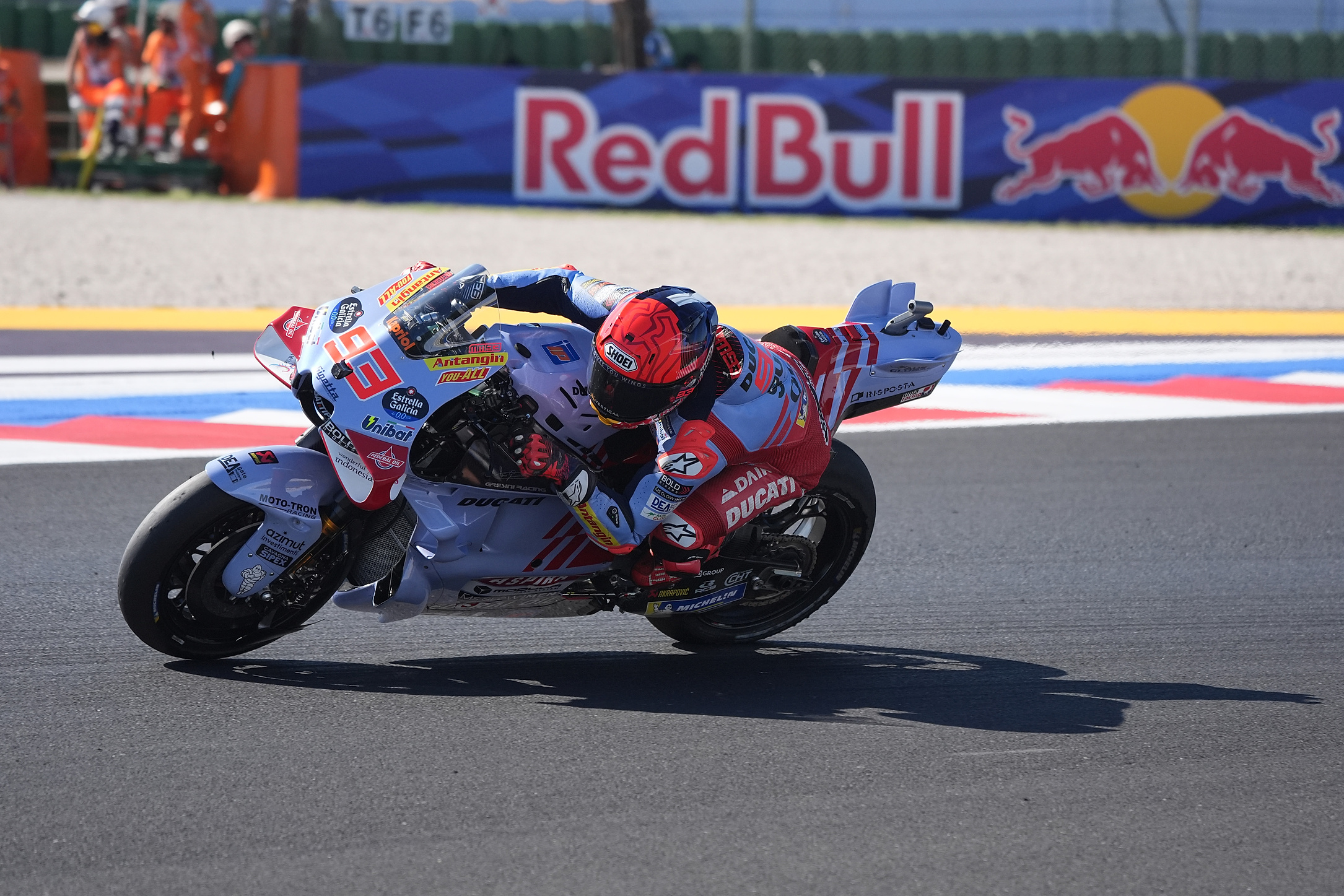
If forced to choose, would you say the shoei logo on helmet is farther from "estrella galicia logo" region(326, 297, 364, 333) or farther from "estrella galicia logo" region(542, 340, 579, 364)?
"estrella galicia logo" region(326, 297, 364, 333)

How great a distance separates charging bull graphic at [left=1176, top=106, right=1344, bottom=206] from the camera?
55.8 ft

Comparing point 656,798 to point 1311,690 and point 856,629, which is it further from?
point 1311,690

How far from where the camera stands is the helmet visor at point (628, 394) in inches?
161

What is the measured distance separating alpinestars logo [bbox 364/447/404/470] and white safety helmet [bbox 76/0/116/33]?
15.8 metres

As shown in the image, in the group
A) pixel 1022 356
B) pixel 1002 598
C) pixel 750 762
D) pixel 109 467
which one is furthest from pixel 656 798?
pixel 1022 356

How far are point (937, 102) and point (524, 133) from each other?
183 inches

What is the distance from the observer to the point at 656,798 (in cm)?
375

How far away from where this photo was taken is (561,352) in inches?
174

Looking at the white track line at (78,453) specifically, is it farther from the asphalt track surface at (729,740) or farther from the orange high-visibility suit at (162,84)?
the orange high-visibility suit at (162,84)

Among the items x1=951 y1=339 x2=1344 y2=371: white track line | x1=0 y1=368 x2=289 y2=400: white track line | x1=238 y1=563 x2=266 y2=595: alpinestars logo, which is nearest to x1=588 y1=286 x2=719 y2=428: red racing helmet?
x1=238 y1=563 x2=266 y2=595: alpinestars logo

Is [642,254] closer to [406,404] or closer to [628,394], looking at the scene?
[628,394]

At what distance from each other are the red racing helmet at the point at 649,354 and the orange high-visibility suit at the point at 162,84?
15.3 metres

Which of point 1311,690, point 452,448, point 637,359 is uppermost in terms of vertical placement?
point 637,359

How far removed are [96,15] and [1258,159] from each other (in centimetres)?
1345
